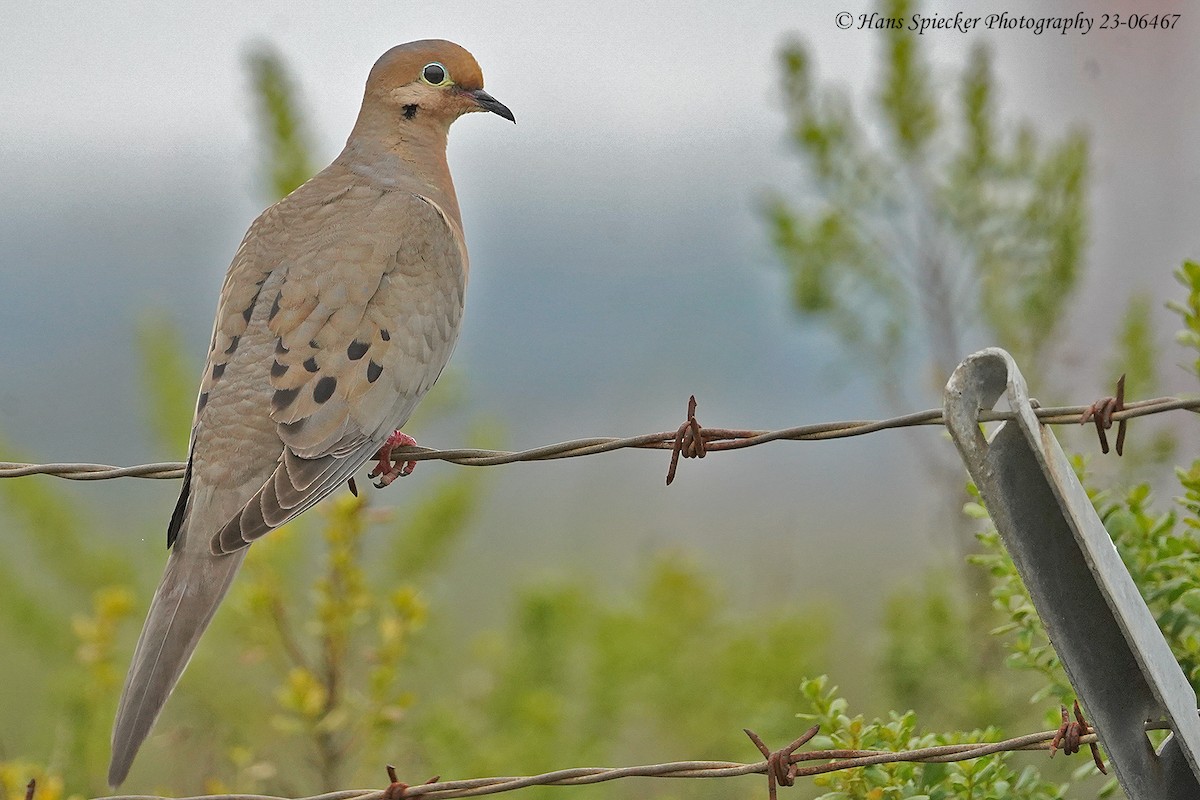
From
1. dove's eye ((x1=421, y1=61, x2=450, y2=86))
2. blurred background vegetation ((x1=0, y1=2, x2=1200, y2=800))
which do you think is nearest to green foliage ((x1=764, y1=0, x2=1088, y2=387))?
blurred background vegetation ((x1=0, y1=2, x2=1200, y2=800))

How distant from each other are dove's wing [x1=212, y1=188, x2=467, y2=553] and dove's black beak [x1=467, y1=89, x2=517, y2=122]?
1.98ft

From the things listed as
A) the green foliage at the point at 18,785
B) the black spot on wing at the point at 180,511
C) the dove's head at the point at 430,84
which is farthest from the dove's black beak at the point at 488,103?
the green foliage at the point at 18,785

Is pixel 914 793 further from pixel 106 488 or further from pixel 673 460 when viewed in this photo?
pixel 106 488

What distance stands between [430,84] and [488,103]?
0.19 metres

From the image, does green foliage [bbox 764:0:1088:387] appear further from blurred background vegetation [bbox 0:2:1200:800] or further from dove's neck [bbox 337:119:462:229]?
dove's neck [bbox 337:119:462:229]

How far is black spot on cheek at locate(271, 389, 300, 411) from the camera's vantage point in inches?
123

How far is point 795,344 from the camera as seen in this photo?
6.68 m

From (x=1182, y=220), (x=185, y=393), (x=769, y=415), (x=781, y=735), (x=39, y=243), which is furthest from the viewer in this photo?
(x=39, y=243)

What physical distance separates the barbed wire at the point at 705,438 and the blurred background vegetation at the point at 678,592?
182 cm

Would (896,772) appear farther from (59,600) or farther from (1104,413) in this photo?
(59,600)

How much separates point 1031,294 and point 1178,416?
2.44 ft

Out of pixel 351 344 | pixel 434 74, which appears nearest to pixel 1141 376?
pixel 434 74

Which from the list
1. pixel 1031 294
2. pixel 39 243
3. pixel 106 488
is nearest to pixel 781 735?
pixel 1031 294

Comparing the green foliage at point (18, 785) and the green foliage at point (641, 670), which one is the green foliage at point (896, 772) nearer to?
the green foliage at point (18, 785)
